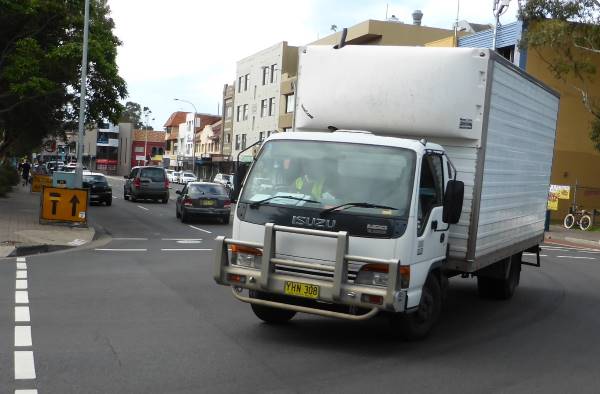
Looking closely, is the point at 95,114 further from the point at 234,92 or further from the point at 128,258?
the point at 234,92

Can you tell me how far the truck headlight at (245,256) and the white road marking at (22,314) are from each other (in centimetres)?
261

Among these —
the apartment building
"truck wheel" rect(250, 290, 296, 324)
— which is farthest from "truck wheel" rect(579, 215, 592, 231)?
the apartment building

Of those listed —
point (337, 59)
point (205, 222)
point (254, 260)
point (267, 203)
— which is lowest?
point (205, 222)

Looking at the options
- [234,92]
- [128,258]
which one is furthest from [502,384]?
[234,92]

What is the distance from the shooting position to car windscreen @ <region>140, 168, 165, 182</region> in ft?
125

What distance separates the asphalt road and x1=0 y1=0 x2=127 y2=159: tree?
1294 cm

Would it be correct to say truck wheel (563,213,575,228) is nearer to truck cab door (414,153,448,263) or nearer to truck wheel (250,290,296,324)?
truck cab door (414,153,448,263)

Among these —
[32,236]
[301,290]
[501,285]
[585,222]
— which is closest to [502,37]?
[585,222]

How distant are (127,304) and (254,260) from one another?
2.88m

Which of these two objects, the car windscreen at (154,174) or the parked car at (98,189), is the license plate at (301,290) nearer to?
the parked car at (98,189)

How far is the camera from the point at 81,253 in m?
15.7

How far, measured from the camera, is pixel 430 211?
7.56 meters

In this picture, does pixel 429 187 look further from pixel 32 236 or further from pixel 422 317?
pixel 32 236

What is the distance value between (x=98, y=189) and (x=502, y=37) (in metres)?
20.7
